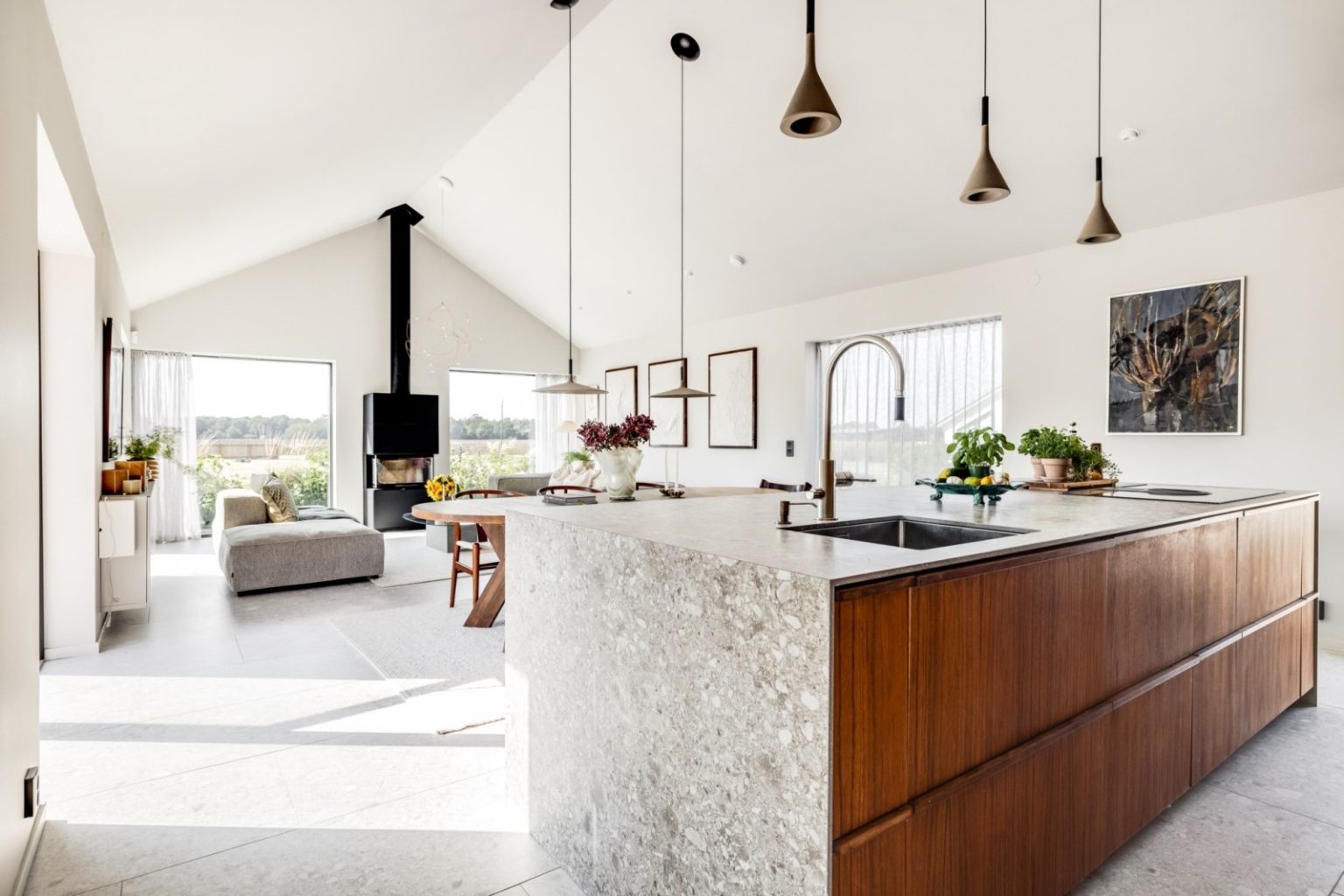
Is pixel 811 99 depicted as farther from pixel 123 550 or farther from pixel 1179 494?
pixel 123 550

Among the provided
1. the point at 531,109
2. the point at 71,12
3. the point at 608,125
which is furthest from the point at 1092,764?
the point at 531,109

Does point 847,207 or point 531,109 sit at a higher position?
point 531,109

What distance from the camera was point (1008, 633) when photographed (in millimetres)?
1482

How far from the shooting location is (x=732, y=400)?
304 inches

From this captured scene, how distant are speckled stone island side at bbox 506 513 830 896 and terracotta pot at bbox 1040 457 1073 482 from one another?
2.27m

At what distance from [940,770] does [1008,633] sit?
0.31m

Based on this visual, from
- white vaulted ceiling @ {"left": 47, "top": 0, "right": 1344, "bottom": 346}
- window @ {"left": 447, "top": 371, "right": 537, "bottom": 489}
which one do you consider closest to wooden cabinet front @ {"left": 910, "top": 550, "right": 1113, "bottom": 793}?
white vaulted ceiling @ {"left": 47, "top": 0, "right": 1344, "bottom": 346}

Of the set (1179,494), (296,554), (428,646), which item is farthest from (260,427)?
(1179,494)

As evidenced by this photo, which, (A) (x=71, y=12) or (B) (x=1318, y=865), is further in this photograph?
(A) (x=71, y=12)

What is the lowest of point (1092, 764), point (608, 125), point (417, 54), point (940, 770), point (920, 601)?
point (1092, 764)

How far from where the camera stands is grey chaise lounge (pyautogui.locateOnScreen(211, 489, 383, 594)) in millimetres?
4988

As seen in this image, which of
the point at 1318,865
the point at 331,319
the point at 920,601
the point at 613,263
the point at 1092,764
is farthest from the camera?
the point at 331,319

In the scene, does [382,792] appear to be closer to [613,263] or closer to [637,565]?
[637,565]

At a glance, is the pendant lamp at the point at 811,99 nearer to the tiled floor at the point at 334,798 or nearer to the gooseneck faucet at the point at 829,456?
the gooseneck faucet at the point at 829,456
